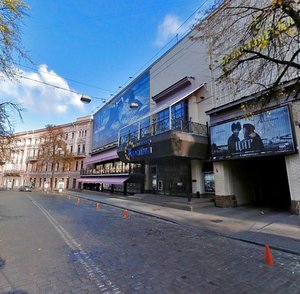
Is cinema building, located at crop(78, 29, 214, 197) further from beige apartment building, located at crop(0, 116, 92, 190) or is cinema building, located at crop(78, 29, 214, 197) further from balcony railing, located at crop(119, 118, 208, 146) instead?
beige apartment building, located at crop(0, 116, 92, 190)

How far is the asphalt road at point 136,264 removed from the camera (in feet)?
14.4

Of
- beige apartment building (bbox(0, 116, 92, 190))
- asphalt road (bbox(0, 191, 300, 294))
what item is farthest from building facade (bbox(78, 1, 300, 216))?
beige apartment building (bbox(0, 116, 92, 190))

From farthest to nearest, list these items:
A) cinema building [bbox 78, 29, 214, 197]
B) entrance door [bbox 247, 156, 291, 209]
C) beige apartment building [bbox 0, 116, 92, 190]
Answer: beige apartment building [bbox 0, 116, 92, 190] < entrance door [bbox 247, 156, 291, 209] < cinema building [bbox 78, 29, 214, 197]

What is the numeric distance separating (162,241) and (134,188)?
19.3m

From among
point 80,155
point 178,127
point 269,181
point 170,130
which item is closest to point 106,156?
point 80,155

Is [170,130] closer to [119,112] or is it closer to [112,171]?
[112,171]

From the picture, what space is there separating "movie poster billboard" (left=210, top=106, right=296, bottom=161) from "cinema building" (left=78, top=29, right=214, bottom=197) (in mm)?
1600

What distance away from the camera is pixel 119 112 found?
109ft

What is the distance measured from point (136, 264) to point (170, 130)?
34.2 feet

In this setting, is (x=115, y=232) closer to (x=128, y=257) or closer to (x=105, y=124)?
(x=128, y=257)

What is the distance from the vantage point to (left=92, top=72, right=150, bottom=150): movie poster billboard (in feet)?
89.6

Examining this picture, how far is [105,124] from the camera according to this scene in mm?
37656

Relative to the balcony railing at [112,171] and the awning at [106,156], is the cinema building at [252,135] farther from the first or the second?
the awning at [106,156]

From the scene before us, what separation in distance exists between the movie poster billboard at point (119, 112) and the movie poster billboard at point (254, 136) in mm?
12502
